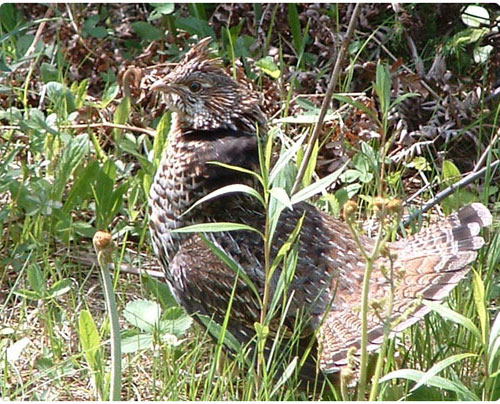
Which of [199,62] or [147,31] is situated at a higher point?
[199,62]

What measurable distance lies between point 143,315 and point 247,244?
484 millimetres

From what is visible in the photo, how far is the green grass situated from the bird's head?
278 mm

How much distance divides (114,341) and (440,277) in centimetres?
148

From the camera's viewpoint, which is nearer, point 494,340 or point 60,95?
point 494,340

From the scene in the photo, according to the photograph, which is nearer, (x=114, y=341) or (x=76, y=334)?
(x=114, y=341)

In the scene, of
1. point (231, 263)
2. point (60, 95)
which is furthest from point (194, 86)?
point (231, 263)

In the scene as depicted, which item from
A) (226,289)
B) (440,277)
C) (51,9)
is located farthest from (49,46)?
(440,277)

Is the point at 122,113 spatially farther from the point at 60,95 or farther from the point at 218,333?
the point at 218,333

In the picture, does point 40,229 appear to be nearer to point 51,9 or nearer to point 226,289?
point 226,289

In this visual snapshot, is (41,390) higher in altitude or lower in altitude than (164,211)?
lower

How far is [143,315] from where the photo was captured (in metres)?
4.11

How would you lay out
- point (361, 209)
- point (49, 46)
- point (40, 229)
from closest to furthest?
point (40, 229) < point (361, 209) < point (49, 46)

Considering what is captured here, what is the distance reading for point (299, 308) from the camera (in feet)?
13.4

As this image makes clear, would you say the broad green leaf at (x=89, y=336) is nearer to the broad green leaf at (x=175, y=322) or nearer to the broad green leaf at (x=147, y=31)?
the broad green leaf at (x=175, y=322)
